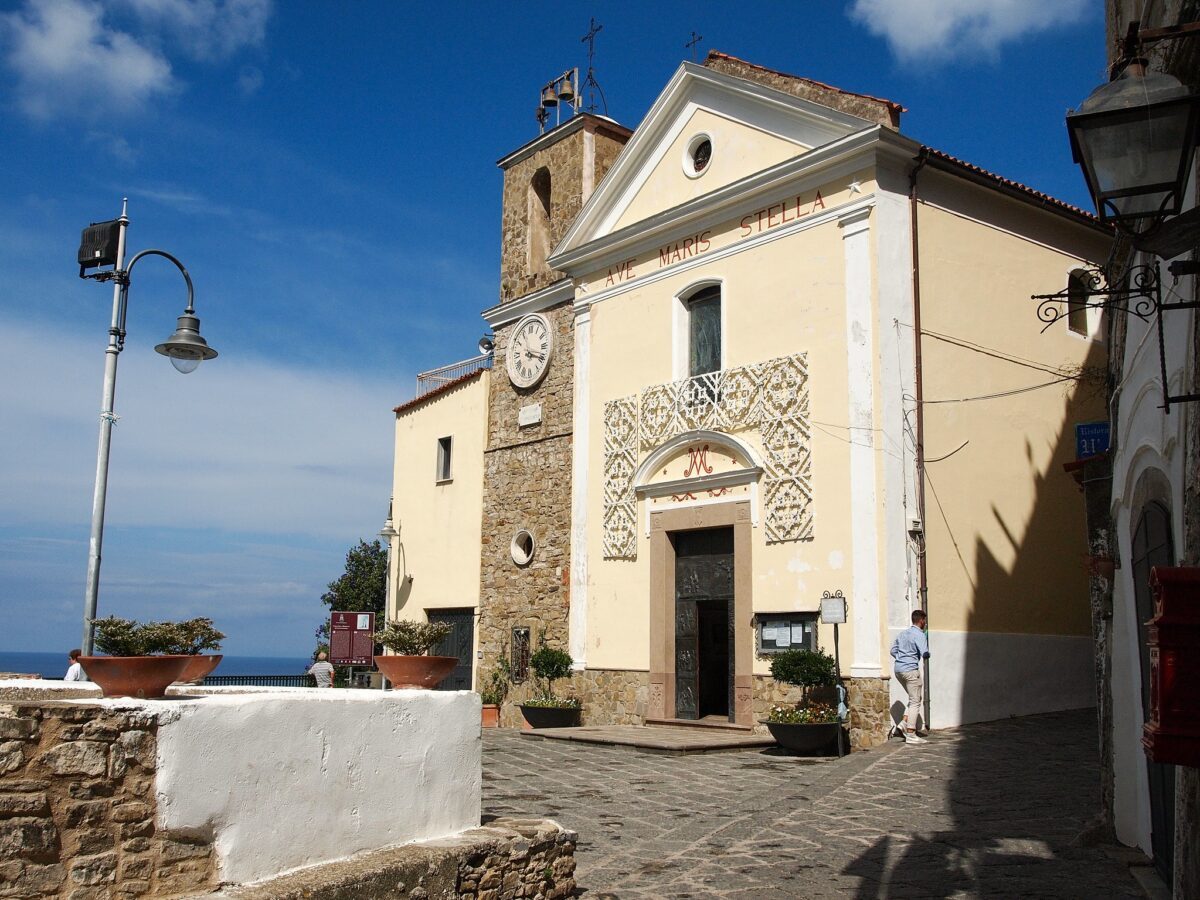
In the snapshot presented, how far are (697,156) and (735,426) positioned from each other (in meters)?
4.64

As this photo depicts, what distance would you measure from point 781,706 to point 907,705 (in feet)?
5.25

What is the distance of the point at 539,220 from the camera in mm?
21719

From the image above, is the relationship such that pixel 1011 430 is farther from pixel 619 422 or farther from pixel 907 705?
pixel 619 422

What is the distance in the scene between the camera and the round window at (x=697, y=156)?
17516 mm

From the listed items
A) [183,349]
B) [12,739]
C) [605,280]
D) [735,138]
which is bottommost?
[12,739]

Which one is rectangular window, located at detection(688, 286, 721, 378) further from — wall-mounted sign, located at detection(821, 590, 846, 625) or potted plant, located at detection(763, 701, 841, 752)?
potted plant, located at detection(763, 701, 841, 752)

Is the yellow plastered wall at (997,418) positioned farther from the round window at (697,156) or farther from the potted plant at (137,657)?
the potted plant at (137,657)

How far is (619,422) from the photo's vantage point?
1803 cm

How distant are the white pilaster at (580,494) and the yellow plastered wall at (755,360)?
123 millimetres

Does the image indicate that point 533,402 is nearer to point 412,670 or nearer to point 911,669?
point 911,669

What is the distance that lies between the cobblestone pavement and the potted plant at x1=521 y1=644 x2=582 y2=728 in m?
3.36

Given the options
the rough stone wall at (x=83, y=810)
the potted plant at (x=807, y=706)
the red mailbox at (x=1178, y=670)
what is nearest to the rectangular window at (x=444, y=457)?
the potted plant at (x=807, y=706)

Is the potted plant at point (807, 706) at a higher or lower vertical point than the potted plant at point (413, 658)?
lower

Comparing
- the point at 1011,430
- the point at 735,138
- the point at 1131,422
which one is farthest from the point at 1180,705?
the point at 735,138
